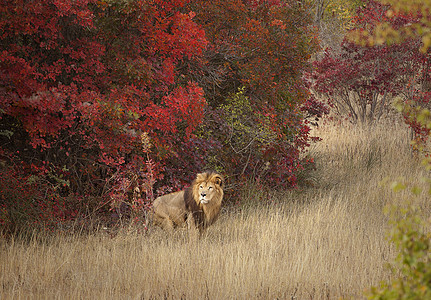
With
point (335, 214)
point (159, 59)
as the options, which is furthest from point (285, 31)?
point (335, 214)

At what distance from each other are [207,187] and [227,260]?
41.1 inches

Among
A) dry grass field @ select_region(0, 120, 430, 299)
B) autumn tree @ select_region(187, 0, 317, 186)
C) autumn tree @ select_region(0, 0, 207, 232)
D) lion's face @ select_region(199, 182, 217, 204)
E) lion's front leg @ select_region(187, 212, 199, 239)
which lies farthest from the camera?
autumn tree @ select_region(187, 0, 317, 186)

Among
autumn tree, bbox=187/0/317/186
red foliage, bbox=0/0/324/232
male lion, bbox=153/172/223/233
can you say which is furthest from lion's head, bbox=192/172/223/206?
autumn tree, bbox=187/0/317/186

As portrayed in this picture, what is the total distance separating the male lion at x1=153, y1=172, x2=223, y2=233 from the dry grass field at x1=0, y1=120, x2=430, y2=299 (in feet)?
0.64

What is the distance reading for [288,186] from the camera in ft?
32.9

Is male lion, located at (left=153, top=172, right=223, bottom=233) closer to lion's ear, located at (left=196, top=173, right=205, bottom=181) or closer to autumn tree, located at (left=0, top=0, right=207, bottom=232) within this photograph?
lion's ear, located at (left=196, top=173, right=205, bottom=181)

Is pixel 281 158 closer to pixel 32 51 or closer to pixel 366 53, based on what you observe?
pixel 32 51

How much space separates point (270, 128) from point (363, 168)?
3.56m

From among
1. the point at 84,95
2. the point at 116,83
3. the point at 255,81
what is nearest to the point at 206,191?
the point at 84,95

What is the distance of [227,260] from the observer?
5719 mm

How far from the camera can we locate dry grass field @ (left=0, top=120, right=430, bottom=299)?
5.09 m

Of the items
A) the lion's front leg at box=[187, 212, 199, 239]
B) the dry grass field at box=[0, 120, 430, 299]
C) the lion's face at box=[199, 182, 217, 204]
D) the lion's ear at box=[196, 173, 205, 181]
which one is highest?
the lion's ear at box=[196, 173, 205, 181]

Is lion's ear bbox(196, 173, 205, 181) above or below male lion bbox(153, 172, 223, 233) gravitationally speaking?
above

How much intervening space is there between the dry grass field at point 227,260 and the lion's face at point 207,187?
53 centimetres
